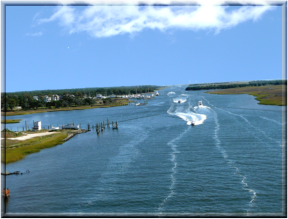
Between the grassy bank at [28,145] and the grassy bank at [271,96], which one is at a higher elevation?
the grassy bank at [271,96]

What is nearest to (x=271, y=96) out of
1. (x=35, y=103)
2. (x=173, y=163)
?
(x=173, y=163)

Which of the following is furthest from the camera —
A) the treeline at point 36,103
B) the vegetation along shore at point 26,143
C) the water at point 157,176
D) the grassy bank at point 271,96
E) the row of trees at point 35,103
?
the treeline at point 36,103

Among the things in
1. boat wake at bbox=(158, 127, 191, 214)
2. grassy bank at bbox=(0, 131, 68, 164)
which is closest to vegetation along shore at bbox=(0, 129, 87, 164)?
grassy bank at bbox=(0, 131, 68, 164)

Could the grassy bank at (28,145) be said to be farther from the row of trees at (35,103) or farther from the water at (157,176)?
the row of trees at (35,103)

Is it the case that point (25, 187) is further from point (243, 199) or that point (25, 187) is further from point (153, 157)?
point (243, 199)

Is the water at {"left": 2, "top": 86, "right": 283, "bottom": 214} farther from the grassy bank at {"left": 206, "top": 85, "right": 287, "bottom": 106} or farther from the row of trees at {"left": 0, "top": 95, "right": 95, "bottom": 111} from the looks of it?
the row of trees at {"left": 0, "top": 95, "right": 95, "bottom": 111}

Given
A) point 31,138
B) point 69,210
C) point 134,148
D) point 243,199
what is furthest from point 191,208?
point 31,138

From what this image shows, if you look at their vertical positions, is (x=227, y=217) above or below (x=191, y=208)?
above

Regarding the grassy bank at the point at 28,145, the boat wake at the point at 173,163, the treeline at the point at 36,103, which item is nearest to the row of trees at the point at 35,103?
the treeline at the point at 36,103

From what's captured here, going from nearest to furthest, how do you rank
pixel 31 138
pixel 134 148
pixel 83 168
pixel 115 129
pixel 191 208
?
1. pixel 191 208
2. pixel 83 168
3. pixel 134 148
4. pixel 31 138
5. pixel 115 129
